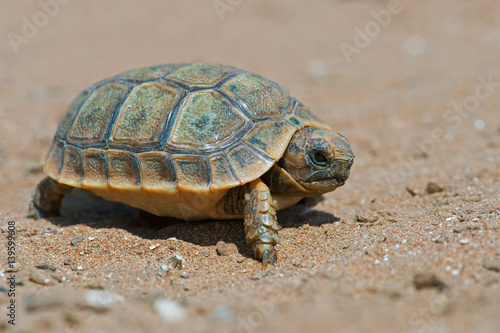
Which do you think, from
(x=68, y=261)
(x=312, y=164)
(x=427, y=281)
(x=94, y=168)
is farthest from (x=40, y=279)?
(x=427, y=281)

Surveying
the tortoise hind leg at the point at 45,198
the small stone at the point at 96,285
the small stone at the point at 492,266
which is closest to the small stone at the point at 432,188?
the small stone at the point at 492,266

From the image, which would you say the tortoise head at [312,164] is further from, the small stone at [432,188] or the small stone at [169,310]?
the small stone at [169,310]

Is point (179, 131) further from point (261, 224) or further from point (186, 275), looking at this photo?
point (186, 275)

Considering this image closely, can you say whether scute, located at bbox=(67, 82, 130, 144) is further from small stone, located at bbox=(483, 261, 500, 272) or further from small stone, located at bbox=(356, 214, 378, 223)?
small stone, located at bbox=(483, 261, 500, 272)

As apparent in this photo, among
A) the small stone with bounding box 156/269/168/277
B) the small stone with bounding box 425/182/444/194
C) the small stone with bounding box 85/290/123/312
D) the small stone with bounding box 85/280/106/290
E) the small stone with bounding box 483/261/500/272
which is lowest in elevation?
the small stone with bounding box 156/269/168/277

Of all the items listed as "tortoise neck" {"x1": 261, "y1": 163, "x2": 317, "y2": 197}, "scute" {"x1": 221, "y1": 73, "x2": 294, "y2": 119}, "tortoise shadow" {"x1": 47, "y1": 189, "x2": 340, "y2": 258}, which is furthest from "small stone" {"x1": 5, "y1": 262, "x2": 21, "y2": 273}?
"scute" {"x1": 221, "y1": 73, "x2": 294, "y2": 119}

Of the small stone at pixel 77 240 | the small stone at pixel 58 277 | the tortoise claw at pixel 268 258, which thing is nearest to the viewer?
the small stone at pixel 58 277
